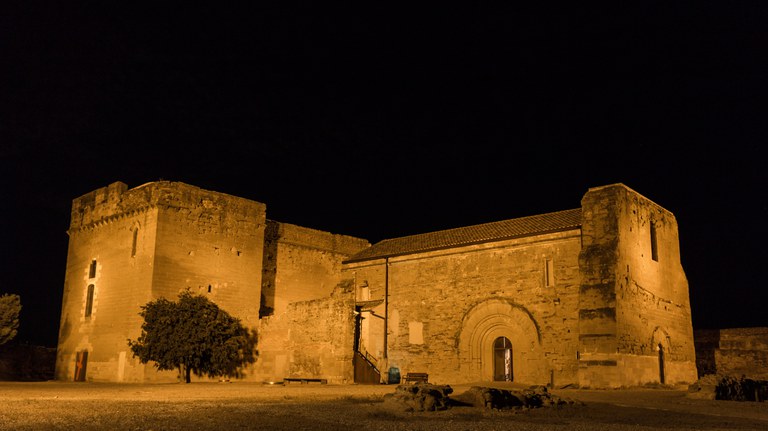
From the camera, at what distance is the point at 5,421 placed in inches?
386

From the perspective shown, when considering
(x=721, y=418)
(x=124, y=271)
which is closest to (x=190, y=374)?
(x=124, y=271)

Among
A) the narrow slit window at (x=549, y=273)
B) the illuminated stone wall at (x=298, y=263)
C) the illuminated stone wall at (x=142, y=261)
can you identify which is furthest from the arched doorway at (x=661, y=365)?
the illuminated stone wall at (x=142, y=261)

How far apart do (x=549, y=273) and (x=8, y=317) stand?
2317 centimetres

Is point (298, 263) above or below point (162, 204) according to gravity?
below

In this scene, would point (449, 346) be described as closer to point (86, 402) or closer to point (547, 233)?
point (547, 233)

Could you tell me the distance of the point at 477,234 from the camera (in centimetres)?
2588

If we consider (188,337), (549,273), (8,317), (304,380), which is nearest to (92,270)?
(8,317)

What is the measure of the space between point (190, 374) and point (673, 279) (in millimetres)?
18865

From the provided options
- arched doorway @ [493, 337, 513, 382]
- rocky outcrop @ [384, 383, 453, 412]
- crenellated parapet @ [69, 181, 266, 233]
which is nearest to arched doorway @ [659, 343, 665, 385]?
arched doorway @ [493, 337, 513, 382]

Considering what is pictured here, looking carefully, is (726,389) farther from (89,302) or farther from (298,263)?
(89,302)

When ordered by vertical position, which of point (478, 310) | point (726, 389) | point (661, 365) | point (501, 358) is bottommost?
point (726, 389)

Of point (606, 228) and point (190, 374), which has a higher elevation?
point (606, 228)

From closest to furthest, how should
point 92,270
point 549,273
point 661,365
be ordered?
point 549,273
point 661,365
point 92,270

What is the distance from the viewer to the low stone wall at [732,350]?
26.4 meters
